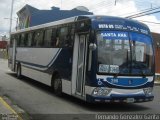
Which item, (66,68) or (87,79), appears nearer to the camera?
(87,79)

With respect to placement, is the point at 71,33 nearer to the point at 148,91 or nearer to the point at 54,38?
the point at 54,38

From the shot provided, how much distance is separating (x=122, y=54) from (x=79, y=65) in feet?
5.51

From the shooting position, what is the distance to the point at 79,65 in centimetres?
1360

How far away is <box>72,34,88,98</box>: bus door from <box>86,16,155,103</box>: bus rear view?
0.73 metres

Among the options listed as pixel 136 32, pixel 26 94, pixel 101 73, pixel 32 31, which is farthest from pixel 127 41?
pixel 32 31

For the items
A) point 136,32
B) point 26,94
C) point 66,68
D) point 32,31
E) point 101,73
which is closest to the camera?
point 101,73

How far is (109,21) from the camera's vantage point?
42.5 ft

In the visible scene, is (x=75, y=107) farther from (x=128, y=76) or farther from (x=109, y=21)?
(x=109, y=21)

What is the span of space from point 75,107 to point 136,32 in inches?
124

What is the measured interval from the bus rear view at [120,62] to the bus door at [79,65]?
0.73 metres

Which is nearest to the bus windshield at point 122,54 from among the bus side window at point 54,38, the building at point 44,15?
the bus side window at point 54,38

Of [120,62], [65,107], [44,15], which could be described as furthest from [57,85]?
[44,15]

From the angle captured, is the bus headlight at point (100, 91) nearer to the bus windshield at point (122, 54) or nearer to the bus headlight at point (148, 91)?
the bus windshield at point (122, 54)

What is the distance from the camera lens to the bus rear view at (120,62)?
40.5 ft
